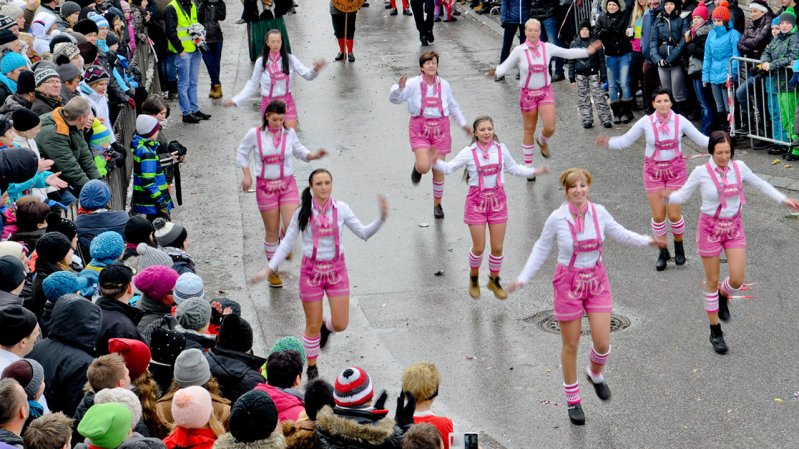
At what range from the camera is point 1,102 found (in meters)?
12.2

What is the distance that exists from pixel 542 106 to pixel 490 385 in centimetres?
612

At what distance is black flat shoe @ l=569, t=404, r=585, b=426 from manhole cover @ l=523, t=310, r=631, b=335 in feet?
5.82

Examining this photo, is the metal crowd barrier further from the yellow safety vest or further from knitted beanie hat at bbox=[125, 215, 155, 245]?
knitted beanie hat at bbox=[125, 215, 155, 245]

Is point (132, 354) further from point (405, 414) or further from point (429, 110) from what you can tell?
point (429, 110)

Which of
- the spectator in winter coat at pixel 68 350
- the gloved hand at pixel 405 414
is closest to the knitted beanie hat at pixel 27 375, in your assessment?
the spectator in winter coat at pixel 68 350

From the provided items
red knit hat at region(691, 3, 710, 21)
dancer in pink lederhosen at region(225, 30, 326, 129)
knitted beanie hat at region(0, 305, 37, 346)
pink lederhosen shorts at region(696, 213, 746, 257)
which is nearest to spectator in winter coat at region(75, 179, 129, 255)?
knitted beanie hat at region(0, 305, 37, 346)

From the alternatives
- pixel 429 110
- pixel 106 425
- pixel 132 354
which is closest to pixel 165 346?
pixel 132 354

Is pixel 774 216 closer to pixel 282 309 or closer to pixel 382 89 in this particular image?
pixel 282 309

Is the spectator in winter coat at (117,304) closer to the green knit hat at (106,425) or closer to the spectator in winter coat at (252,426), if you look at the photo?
the green knit hat at (106,425)

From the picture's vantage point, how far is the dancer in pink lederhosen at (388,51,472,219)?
14133 millimetres

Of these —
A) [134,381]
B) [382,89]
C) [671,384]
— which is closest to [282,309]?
[671,384]

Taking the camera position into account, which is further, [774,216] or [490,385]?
[774,216]

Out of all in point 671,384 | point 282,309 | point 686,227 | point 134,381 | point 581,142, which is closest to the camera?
point 134,381

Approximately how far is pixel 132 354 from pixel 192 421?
882mm
